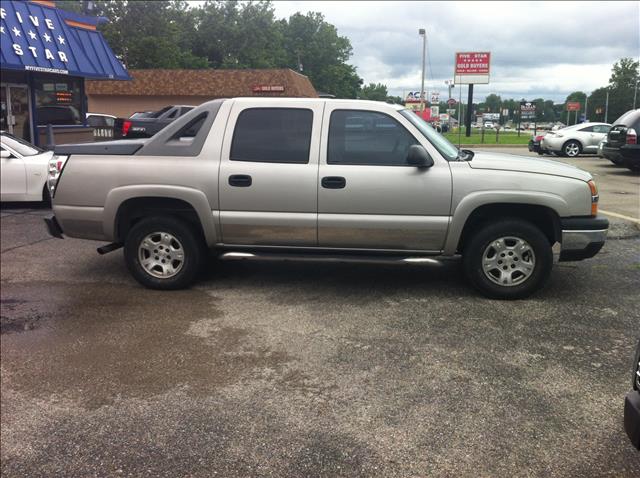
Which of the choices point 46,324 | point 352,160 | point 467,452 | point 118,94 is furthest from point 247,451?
point 118,94

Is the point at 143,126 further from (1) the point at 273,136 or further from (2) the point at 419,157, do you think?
(2) the point at 419,157

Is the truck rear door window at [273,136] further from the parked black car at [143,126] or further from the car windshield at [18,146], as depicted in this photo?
the parked black car at [143,126]

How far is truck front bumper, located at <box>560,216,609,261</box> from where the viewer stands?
5.25 meters

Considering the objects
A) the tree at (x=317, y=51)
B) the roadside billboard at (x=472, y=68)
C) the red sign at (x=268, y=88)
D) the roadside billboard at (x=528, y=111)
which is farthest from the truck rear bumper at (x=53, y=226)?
the tree at (x=317, y=51)

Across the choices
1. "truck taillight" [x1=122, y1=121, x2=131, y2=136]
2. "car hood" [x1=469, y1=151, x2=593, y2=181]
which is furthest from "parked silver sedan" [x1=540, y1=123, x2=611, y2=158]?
"car hood" [x1=469, y1=151, x2=593, y2=181]

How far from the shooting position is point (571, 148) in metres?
21.6

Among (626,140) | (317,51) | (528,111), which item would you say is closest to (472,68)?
(528,111)

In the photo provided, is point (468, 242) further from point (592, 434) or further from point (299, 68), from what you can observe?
point (299, 68)

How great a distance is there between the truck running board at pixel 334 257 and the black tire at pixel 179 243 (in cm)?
27

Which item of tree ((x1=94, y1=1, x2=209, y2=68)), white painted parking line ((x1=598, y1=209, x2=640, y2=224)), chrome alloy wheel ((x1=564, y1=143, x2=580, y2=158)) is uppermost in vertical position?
tree ((x1=94, y1=1, x2=209, y2=68))

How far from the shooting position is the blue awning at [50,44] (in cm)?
1468

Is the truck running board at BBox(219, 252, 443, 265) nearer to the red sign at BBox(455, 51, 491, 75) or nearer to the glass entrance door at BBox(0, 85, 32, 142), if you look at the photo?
the glass entrance door at BBox(0, 85, 32, 142)

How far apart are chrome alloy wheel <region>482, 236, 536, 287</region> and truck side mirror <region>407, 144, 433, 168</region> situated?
3.05ft

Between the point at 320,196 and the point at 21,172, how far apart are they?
6.93 metres
